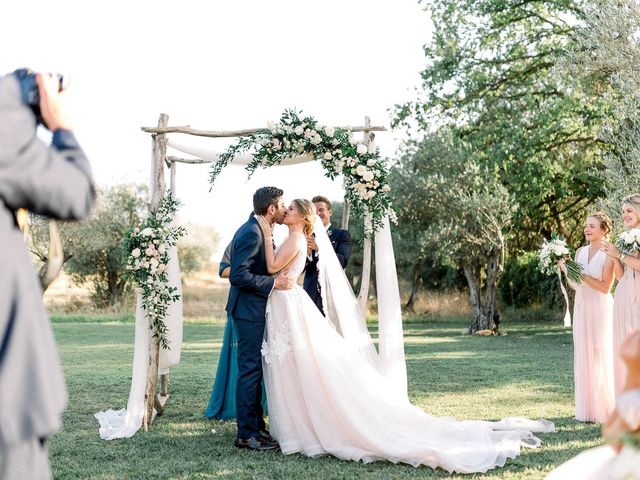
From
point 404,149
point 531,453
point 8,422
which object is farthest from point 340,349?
point 404,149

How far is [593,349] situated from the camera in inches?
302

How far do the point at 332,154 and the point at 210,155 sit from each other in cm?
153

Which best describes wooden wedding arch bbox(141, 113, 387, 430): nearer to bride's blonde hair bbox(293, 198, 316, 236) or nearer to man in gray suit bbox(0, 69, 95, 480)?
bride's blonde hair bbox(293, 198, 316, 236)

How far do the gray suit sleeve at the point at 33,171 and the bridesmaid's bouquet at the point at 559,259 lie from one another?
21.4 feet

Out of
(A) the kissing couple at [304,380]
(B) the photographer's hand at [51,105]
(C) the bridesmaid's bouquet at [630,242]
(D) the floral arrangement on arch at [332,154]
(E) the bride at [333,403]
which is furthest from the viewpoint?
(D) the floral arrangement on arch at [332,154]

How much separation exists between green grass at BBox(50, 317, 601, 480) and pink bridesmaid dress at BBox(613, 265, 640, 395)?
644 millimetres

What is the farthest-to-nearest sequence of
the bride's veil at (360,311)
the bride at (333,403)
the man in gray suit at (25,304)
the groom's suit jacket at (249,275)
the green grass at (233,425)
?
1. the bride's veil at (360,311)
2. the groom's suit jacket at (249,275)
3. the bride at (333,403)
4. the green grass at (233,425)
5. the man in gray suit at (25,304)

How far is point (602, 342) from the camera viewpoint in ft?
25.1

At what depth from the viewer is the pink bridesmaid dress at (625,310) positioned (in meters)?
7.20

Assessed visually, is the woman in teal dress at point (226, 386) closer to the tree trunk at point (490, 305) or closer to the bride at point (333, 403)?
the bride at point (333, 403)

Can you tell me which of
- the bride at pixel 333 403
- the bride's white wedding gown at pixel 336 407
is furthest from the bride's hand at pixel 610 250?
the bride's white wedding gown at pixel 336 407

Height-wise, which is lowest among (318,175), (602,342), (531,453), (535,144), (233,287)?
(531,453)

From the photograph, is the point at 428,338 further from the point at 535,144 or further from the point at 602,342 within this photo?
the point at 602,342

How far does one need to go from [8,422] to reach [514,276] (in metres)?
24.9
